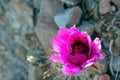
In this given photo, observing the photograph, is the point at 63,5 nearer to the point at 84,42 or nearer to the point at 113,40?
the point at 113,40

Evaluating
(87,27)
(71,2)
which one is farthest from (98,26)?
(71,2)

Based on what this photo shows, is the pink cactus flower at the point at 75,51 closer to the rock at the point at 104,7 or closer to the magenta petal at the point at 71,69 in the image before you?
the magenta petal at the point at 71,69

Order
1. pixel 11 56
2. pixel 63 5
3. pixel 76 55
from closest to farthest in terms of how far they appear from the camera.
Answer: pixel 76 55
pixel 63 5
pixel 11 56

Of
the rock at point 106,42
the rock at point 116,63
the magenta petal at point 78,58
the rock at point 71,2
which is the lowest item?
the rock at point 116,63

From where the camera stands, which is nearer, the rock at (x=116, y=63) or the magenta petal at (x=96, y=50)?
the magenta petal at (x=96, y=50)

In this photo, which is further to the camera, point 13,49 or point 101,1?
point 13,49

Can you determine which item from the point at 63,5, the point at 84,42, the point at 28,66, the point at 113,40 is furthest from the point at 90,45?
the point at 28,66

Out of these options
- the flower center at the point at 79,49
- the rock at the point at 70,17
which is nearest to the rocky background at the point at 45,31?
the rock at the point at 70,17
